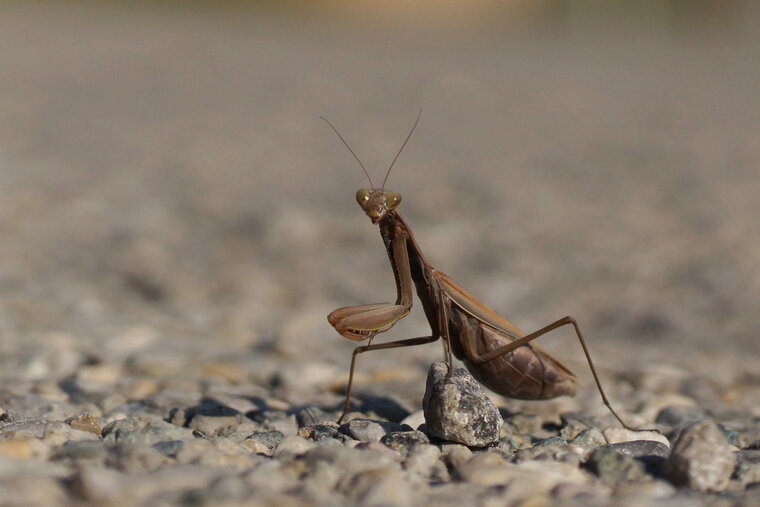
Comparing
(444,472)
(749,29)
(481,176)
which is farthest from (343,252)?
(749,29)

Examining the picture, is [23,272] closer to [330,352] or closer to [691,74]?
[330,352]

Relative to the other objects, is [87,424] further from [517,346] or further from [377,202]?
[517,346]

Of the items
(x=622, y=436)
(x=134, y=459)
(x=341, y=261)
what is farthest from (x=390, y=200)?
(x=341, y=261)

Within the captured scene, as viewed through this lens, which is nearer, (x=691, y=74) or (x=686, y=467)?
(x=686, y=467)

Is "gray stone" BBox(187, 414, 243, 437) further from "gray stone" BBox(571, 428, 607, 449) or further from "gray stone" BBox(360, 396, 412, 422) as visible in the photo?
"gray stone" BBox(571, 428, 607, 449)

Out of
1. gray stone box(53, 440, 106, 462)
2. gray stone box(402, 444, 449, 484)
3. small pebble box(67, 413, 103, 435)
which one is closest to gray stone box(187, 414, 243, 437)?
small pebble box(67, 413, 103, 435)

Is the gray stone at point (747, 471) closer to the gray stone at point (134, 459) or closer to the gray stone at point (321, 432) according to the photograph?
the gray stone at point (321, 432)
